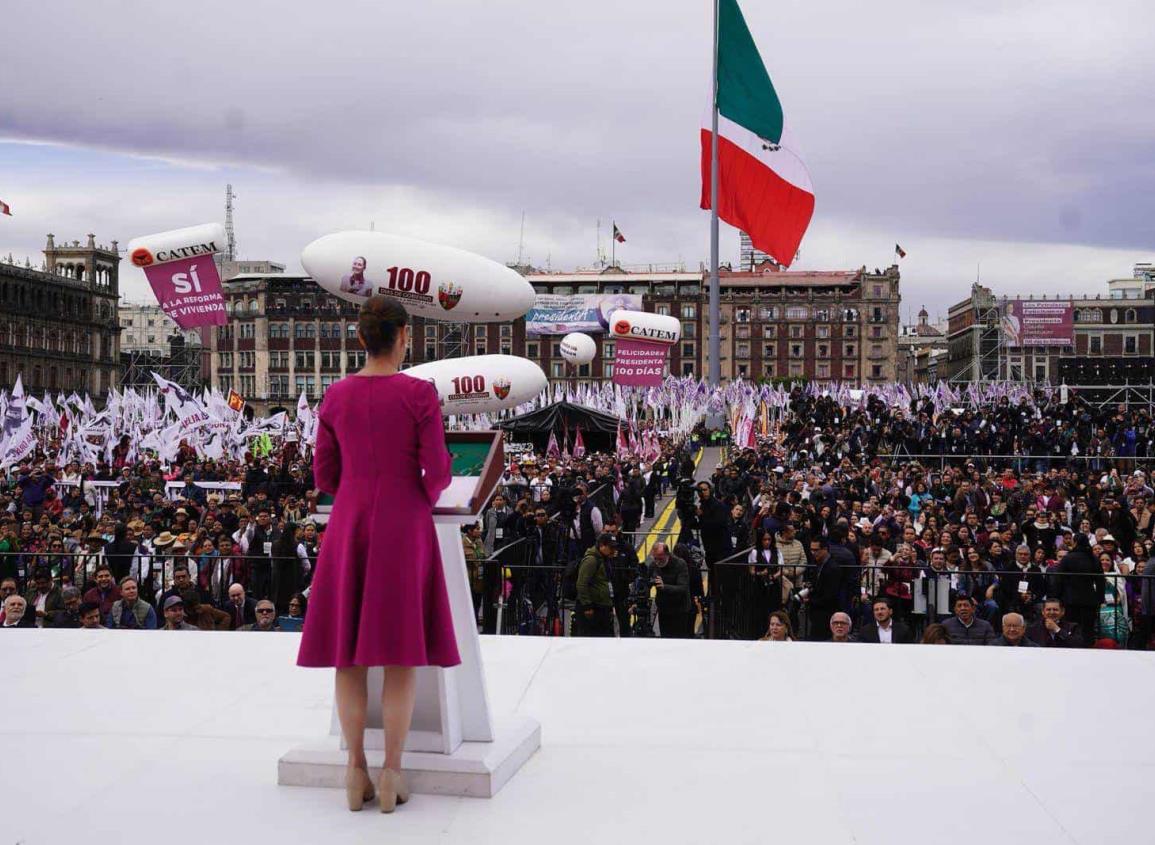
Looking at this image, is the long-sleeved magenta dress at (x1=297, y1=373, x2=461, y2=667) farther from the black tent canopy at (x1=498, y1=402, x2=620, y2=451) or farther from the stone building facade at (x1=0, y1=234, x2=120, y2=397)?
the stone building facade at (x1=0, y1=234, x2=120, y2=397)

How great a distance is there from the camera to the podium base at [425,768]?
13.1 ft

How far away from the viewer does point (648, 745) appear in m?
4.61

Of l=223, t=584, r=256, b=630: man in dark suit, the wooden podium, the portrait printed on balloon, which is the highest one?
the portrait printed on balloon

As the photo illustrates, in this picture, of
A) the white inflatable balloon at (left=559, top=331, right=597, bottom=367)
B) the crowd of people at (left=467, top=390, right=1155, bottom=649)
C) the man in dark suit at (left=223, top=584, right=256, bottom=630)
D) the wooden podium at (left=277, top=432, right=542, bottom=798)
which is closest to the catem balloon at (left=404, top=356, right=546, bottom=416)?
the crowd of people at (left=467, top=390, right=1155, bottom=649)

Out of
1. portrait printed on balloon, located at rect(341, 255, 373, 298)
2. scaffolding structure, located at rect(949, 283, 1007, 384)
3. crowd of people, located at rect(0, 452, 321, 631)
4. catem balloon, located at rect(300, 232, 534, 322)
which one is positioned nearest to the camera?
catem balloon, located at rect(300, 232, 534, 322)

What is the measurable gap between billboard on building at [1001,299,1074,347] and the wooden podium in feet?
332

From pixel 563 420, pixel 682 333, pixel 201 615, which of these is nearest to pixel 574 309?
pixel 682 333

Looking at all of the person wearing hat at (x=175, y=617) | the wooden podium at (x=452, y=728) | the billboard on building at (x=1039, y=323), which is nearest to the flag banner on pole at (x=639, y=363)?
the person wearing hat at (x=175, y=617)

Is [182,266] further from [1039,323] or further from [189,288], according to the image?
[1039,323]

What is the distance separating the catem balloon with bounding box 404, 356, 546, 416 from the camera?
35.3 ft

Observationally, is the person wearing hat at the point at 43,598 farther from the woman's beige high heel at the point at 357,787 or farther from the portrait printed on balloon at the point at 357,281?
the woman's beige high heel at the point at 357,787

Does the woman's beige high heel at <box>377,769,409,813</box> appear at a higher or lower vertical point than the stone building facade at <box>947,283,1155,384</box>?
lower

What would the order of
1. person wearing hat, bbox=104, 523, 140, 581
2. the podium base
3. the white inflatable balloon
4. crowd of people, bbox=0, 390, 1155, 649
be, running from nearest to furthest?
the podium base, crowd of people, bbox=0, 390, 1155, 649, person wearing hat, bbox=104, 523, 140, 581, the white inflatable balloon

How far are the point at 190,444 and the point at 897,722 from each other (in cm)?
2230
